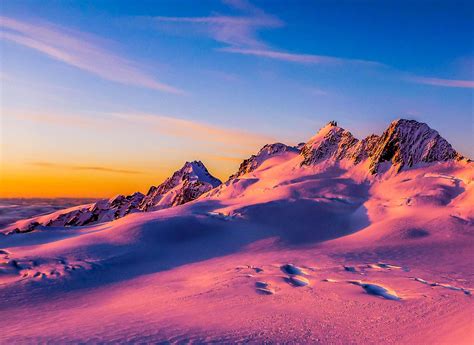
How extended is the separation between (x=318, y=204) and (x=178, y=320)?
1919cm

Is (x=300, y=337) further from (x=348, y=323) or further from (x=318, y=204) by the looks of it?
(x=318, y=204)

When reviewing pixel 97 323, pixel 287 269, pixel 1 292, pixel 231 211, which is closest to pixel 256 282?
pixel 287 269

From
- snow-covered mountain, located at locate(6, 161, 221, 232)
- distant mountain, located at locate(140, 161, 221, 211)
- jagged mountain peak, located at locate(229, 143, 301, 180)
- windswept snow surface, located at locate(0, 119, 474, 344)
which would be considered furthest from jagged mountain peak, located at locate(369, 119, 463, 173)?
snow-covered mountain, located at locate(6, 161, 221, 232)

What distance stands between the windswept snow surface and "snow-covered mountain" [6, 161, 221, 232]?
27.7m

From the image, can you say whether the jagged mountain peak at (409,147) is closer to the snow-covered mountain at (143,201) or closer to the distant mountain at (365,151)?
the distant mountain at (365,151)

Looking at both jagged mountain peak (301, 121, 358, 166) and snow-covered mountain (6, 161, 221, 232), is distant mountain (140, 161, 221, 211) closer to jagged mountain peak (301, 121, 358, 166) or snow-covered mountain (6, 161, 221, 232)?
snow-covered mountain (6, 161, 221, 232)

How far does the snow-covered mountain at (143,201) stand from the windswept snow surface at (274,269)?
27.7 m

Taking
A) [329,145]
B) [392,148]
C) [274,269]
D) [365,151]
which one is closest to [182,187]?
[329,145]

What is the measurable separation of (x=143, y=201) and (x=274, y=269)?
58007 millimetres

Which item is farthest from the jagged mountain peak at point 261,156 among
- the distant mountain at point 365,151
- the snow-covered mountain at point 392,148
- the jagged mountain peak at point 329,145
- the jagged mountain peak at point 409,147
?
the jagged mountain peak at point 409,147

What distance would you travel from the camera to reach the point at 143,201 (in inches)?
2884

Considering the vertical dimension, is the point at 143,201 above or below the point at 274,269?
below

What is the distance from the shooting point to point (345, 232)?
25.5m

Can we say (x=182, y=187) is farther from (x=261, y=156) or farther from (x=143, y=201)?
(x=261, y=156)
